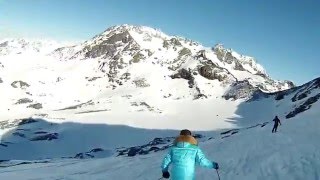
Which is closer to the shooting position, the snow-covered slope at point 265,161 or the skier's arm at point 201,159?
the skier's arm at point 201,159

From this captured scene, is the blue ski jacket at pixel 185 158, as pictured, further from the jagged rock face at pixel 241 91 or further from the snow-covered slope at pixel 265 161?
the jagged rock face at pixel 241 91

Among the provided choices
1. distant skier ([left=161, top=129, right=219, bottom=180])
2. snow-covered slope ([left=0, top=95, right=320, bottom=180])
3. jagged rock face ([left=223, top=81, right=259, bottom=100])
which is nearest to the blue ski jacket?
distant skier ([left=161, top=129, right=219, bottom=180])

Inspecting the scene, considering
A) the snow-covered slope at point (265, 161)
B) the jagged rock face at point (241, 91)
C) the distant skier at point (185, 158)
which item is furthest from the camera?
the jagged rock face at point (241, 91)

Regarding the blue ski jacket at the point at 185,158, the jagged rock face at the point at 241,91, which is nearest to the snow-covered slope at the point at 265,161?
the blue ski jacket at the point at 185,158

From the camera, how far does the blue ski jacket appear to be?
1131cm

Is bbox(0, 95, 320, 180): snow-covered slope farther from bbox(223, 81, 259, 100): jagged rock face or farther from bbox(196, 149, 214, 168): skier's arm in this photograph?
bbox(223, 81, 259, 100): jagged rock face

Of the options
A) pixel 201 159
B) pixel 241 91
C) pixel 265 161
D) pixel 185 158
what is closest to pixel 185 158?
pixel 185 158

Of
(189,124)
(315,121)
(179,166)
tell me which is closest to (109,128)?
(189,124)

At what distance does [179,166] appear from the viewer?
37.2 ft

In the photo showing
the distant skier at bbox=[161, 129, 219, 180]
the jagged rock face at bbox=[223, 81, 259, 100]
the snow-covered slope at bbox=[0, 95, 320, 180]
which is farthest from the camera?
the jagged rock face at bbox=[223, 81, 259, 100]

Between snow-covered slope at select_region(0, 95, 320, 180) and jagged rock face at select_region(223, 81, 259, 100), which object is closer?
snow-covered slope at select_region(0, 95, 320, 180)

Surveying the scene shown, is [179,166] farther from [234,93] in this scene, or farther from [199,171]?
[234,93]

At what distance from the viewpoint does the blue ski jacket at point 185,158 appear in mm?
11312

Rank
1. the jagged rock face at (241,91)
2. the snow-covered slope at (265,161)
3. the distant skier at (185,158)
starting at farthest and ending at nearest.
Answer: the jagged rock face at (241,91)
the snow-covered slope at (265,161)
the distant skier at (185,158)
